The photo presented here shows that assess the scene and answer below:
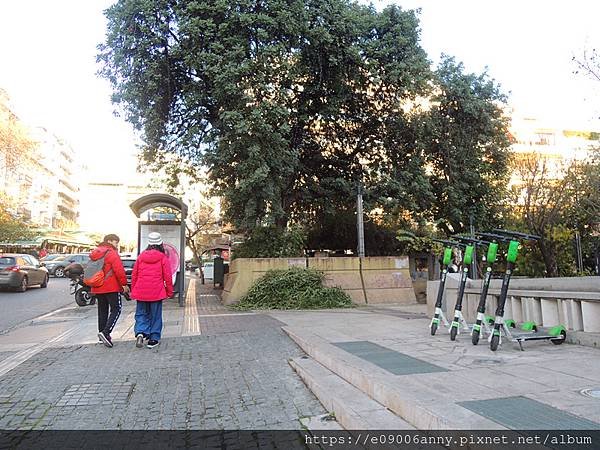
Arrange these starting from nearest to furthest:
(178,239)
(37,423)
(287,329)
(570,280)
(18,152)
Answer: (37,423) → (570,280) → (287,329) → (178,239) → (18,152)

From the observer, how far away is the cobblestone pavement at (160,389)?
424 cm

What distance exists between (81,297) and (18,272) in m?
6.10

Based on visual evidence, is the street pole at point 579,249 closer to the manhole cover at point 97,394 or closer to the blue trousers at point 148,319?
the blue trousers at point 148,319

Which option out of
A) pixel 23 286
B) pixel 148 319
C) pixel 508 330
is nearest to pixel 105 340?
pixel 148 319

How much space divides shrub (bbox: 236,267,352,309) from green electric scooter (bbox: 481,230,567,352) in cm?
752

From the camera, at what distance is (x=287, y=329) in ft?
28.4

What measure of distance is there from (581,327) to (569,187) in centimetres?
1695

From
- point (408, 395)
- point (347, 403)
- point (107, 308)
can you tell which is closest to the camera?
point (408, 395)

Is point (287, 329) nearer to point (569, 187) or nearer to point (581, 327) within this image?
point (581, 327)

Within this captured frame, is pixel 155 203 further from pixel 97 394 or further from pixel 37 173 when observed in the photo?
pixel 37 173

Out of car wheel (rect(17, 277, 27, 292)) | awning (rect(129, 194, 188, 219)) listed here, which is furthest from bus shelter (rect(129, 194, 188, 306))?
car wheel (rect(17, 277, 27, 292))

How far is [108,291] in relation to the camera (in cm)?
737

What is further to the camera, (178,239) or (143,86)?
(178,239)

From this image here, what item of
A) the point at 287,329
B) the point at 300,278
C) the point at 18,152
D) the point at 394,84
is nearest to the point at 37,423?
the point at 287,329
